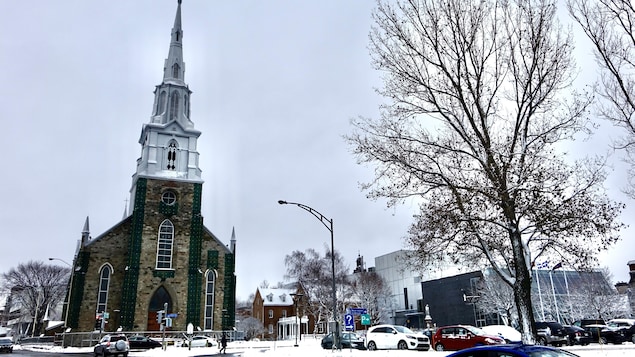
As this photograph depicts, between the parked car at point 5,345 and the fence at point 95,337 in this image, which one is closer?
the parked car at point 5,345

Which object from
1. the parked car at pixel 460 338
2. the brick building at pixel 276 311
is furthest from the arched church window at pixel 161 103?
the parked car at pixel 460 338

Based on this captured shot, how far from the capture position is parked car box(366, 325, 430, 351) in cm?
2439

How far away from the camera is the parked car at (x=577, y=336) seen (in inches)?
1112

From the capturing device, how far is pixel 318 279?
6241 cm

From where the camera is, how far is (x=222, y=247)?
1913 inches

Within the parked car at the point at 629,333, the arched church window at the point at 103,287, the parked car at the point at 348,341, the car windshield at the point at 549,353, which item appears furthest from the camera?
the arched church window at the point at 103,287

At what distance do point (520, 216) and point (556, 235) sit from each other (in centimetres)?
144

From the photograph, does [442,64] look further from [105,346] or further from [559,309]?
[559,309]

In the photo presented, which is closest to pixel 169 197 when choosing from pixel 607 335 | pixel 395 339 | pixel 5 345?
pixel 5 345

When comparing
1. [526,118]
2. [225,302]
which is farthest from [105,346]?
[526,118]

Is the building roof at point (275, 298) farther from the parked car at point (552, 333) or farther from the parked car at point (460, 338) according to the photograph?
the parked car at point (460, 338)

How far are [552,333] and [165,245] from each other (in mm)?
34711

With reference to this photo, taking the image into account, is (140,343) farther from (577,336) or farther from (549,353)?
(549,353)

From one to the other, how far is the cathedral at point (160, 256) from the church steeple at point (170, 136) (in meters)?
0.11
